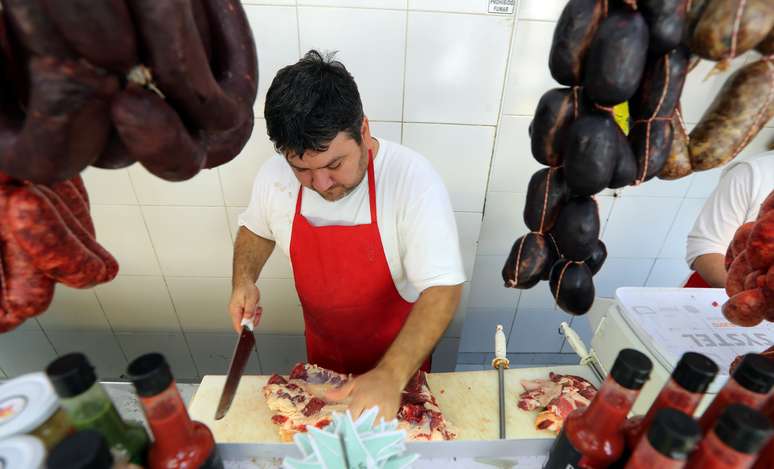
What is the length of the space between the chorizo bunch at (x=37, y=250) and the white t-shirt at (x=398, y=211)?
1.18m

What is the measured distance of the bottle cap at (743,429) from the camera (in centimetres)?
46

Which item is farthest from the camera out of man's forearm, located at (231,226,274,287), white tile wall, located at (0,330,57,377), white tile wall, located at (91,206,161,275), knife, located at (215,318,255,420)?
white tile wall, located at (0,330,57,377)

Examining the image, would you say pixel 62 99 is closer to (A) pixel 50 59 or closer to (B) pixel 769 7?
→ (A) pixel 50 59

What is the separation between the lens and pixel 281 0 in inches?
72.4

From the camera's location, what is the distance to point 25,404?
622 mm

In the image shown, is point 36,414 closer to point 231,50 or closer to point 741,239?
point 231,50

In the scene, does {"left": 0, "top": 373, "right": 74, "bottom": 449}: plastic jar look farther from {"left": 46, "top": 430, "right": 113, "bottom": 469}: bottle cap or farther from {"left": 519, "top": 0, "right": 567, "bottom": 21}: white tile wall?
{"left": 519, "top": 0, "right": 567, "bottom": 21}: white tile wall

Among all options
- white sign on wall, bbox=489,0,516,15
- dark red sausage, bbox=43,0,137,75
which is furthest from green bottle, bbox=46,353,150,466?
white sign on wall, bbox=489,0,516,15

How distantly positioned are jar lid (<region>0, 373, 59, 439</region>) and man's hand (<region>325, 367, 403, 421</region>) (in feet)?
2.76

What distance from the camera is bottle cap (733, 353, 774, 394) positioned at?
1.82ft

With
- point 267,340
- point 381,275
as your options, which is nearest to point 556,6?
point 381,275

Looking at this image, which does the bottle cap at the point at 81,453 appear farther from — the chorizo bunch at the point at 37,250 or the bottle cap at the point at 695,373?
the bottle cap at the point at 695,373

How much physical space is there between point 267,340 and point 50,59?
285 cm

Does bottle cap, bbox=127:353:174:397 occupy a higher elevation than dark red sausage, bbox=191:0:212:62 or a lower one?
lower
